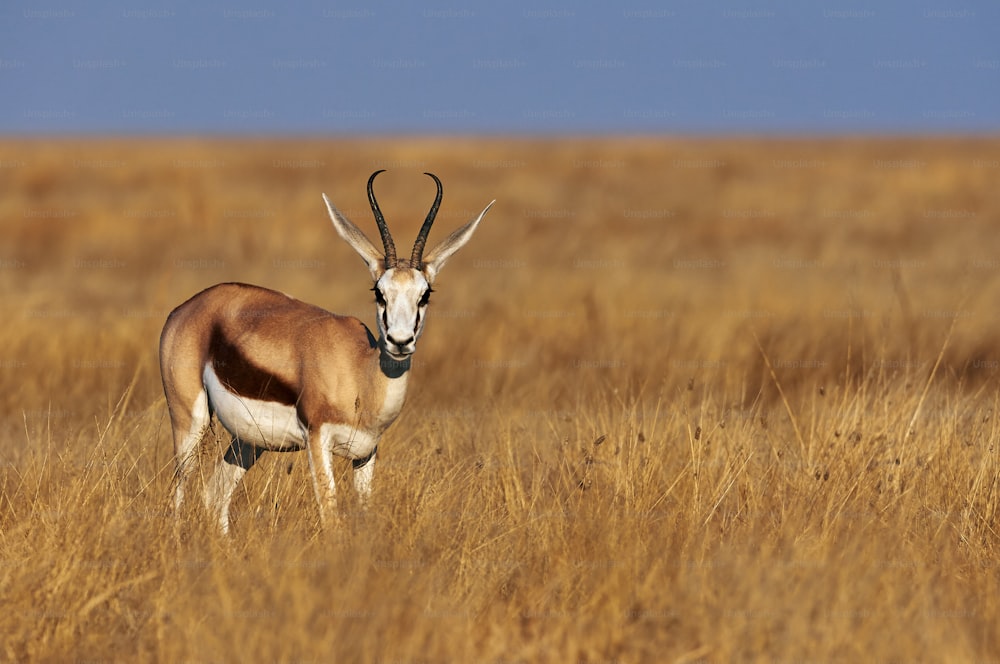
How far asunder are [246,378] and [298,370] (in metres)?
0.33

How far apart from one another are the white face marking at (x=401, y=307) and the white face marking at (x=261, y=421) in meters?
0.94

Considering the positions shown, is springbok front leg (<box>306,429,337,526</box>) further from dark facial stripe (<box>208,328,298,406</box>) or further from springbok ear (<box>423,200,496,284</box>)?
springbok ear (<box>423,200,496,284</box>)

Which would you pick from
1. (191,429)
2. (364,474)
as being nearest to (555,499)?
(364,474)

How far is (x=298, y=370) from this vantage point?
23.6 feet

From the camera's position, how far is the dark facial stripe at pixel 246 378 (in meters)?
7.19

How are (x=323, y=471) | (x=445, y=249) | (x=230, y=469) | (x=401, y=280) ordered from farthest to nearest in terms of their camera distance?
(x=230, y=469) → (x=445, y=249) → (x=323, y=471) → (x=401, y=280)

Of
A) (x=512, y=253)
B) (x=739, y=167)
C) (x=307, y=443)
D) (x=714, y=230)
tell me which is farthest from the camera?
(x=739, y=167)

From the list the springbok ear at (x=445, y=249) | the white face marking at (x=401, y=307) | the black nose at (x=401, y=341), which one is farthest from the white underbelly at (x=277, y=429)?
the springbok ear at (x=445, y=249)

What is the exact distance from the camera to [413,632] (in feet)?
17.4

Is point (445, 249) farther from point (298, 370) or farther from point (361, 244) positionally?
point (298, 370)

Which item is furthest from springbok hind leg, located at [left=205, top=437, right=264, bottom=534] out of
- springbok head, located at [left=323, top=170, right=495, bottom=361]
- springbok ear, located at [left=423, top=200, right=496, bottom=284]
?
springbok ear, located at [left=423, top=200, right=496, bottom=284]

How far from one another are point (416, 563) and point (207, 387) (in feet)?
7.19

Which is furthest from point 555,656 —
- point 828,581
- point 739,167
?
point 739,167

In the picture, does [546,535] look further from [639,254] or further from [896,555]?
[639,254]
